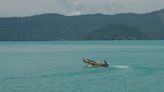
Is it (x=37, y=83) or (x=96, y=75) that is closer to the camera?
(x=37, y=83)

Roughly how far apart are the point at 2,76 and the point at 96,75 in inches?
427

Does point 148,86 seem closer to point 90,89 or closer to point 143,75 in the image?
point 90,89

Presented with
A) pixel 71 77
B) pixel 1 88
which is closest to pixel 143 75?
pixel 71 77

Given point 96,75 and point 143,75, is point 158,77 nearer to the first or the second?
point 143,75

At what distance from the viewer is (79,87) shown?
43094 mm

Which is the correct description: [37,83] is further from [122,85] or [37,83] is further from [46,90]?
[122,85]

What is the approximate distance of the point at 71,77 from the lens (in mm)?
51750

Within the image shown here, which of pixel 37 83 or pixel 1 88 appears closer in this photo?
pixel 1 88

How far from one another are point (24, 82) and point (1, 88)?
4.66m

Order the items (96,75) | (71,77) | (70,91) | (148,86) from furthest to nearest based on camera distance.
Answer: (96,75) → (71,77) → (148,86) → (70,91)

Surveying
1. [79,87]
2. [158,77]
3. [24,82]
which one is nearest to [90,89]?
[79,87]

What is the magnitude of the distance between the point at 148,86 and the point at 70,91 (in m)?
8.00

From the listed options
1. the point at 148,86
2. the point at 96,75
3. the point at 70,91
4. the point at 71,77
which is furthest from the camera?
the point at 96,75

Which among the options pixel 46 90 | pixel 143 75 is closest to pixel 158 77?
pixel 143 75
